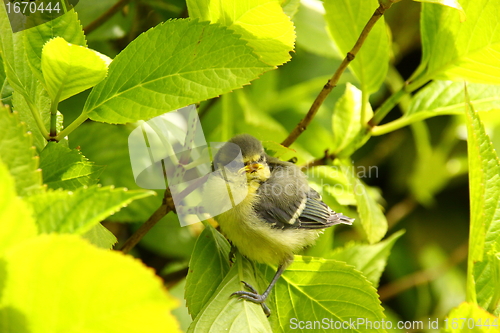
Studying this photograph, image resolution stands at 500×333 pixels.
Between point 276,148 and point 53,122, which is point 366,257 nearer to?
point 276,148

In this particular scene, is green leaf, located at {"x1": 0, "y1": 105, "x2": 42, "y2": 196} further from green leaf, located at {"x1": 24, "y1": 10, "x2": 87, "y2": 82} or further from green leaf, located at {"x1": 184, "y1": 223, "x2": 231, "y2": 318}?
green leaf, located at {"x1": 184, "y1": 223, "x2": 231, "y2": 318}

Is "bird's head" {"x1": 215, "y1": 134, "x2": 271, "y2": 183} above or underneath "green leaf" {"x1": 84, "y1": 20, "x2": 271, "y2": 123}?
underneath

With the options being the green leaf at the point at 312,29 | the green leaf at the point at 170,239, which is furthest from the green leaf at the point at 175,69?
the green leaf at the point at 312,29

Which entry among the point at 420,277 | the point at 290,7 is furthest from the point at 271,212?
the point at 420,277

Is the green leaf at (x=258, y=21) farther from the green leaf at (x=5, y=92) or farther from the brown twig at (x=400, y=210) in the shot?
the brown twig at (x=400, y=210)

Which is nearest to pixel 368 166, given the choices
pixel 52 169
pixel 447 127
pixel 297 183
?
pixel 447 127

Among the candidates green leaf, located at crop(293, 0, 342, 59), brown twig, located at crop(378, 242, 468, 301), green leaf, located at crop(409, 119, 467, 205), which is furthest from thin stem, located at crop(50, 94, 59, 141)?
green leaf, located at crop(409, 119, 467, 205)

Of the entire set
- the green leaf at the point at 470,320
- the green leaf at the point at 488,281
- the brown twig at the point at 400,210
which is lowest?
the brown twig at the point at 400,210
